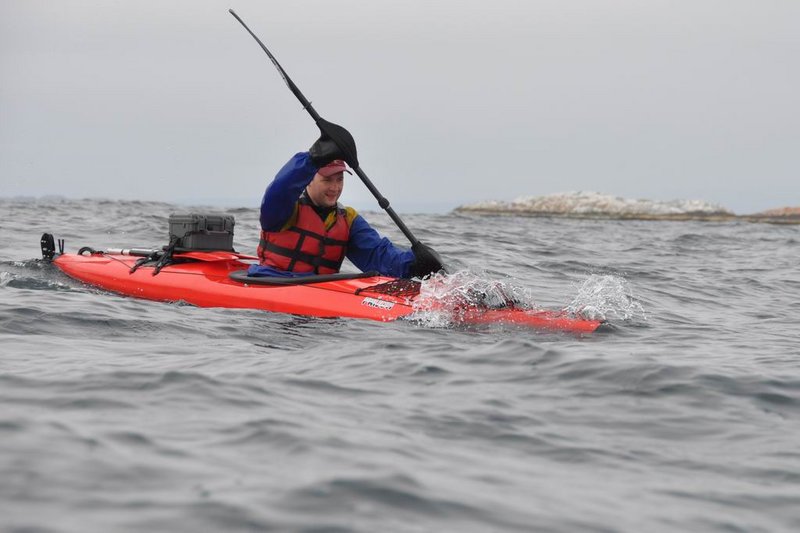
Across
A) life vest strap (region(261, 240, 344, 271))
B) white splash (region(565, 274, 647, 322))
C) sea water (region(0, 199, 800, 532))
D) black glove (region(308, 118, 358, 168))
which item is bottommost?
sea water (region(0, 199, 800, 532))

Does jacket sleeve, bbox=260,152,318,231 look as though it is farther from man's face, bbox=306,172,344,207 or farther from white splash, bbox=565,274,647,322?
white splash, bbox=565,274,647,322

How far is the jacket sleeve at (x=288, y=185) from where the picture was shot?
7348 millimetres

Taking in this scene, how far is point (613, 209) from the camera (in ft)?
126

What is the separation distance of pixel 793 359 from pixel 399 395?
2882 millimetres

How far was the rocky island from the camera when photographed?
3256 cm

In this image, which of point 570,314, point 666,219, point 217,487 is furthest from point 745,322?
point 666,219

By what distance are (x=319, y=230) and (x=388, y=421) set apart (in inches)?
149

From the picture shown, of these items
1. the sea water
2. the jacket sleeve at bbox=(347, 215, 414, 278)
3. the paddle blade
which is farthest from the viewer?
the jacket sleeve at bbox=(347, 215, 414, 278)

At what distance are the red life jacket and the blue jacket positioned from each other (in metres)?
0.09

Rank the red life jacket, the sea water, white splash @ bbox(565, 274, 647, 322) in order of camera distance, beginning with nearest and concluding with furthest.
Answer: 1. the sea water
2. white splash @ bbox(565, 274, 647, 322)
3. the red life jacket

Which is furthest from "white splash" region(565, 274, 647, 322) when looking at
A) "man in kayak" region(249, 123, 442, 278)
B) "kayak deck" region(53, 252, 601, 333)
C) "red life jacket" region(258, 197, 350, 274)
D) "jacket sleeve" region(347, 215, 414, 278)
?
"red life jacket" region(258, 197, 350, 274)

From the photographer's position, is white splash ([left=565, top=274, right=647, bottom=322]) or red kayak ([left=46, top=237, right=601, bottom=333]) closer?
red kayak ([left=46, top=237, right=601, bottom=333])

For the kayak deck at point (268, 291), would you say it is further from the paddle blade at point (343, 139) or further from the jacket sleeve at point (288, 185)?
the paddle blade at point (343, 139)

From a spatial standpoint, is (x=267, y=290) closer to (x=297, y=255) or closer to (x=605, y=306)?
(x=297, y=255)
